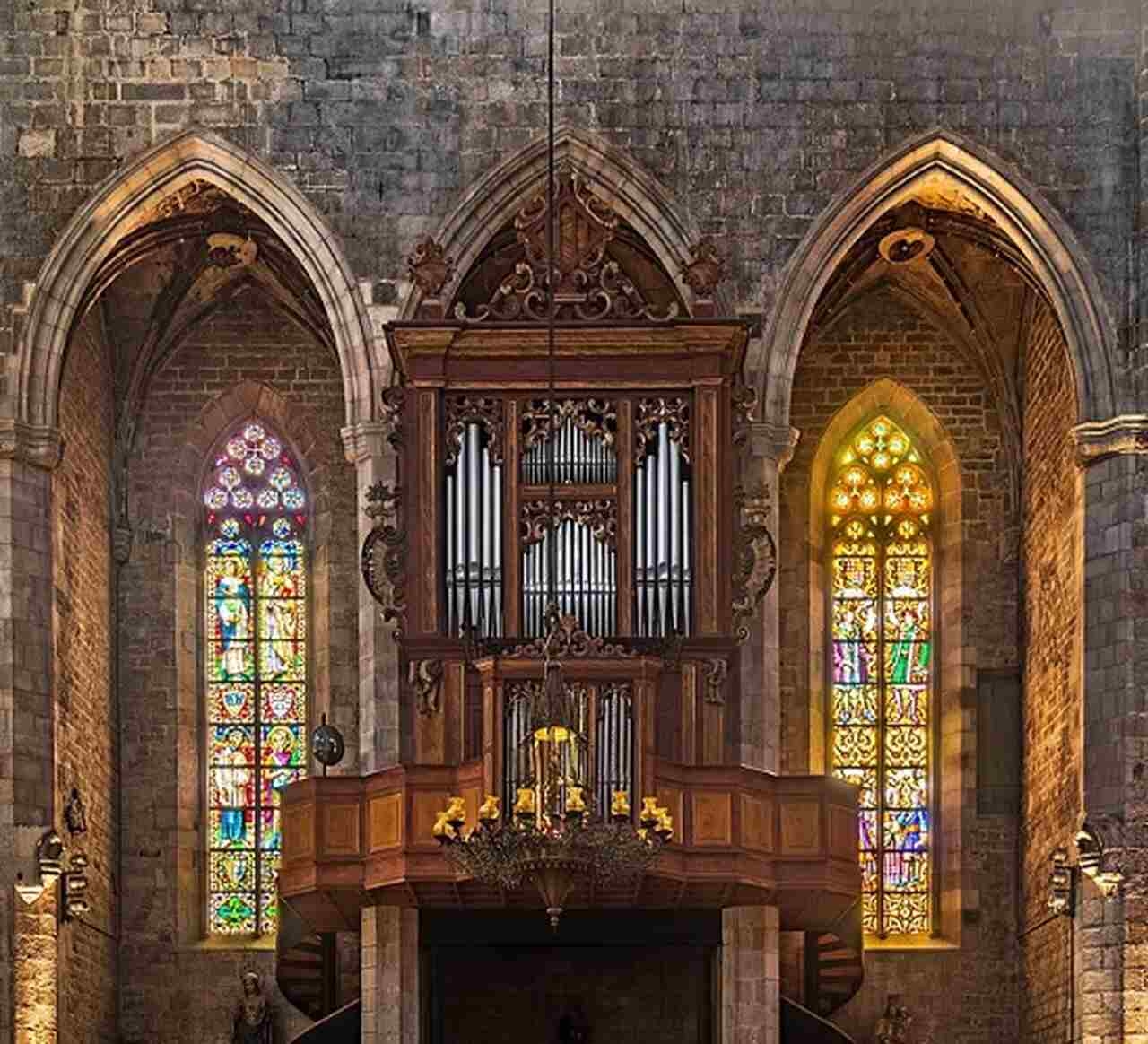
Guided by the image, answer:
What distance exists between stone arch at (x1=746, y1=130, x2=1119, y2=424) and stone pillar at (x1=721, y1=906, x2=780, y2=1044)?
14.0 feet

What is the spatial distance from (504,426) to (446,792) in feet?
10.4

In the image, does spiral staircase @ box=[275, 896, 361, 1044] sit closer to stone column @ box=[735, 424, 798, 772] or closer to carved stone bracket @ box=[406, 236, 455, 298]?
stone column @ box=[735, 424, 798, 772]

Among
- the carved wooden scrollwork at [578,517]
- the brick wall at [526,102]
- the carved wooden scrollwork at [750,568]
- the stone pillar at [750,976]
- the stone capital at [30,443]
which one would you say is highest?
the brick wall at [526,102]

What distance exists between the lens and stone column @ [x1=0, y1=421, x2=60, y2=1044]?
30453 millimetres

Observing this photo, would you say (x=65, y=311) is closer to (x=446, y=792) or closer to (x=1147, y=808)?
(x=446, y=792)

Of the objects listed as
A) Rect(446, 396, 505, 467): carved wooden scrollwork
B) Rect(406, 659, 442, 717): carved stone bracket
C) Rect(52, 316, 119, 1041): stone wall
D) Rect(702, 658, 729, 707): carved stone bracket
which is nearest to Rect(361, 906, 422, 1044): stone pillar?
Rect(406, 659, 442, 717): carved stone bracket

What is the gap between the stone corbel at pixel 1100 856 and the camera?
30531 mm

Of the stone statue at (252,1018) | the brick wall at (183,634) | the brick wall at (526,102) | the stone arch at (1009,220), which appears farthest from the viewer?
the brick wall at (183,634)

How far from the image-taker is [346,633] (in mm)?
35938

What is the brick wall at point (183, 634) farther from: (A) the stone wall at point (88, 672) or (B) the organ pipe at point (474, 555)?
(B) the organ pipe at point (474, 555)

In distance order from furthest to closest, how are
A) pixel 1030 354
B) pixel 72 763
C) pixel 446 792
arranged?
pixel 1030 354 → pixel 72 763 → pixel 446 792

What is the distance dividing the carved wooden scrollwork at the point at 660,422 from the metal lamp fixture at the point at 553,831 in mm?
3221

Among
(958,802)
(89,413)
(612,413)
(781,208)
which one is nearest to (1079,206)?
(781,208)

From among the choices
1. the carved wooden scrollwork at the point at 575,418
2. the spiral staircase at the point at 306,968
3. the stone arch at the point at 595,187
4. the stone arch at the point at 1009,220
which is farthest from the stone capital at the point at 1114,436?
the spiral staircase at the point at 306,968
